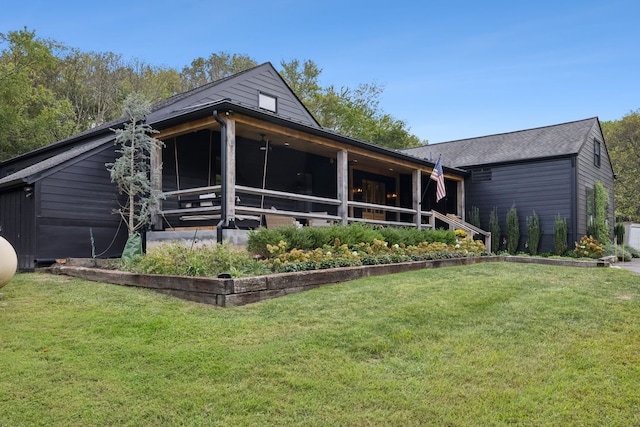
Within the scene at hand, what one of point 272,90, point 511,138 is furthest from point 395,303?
point 511,138

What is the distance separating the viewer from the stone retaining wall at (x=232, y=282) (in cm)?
543

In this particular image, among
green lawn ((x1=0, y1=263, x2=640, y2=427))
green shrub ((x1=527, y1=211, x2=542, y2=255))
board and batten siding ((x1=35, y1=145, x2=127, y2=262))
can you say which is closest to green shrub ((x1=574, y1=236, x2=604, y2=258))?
green shrub ((x1=527, y1=211, x2=542, y2=255))

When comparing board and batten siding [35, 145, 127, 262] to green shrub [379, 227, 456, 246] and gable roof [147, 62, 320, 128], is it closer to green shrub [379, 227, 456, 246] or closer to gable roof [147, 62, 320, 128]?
gable roof [147, 62, 320, 128]

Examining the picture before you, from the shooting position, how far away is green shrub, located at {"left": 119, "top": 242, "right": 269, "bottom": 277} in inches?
248

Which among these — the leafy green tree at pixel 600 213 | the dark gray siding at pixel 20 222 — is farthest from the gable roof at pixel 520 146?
the dark gray siding at pixel 20 222

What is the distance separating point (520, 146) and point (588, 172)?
104 inches

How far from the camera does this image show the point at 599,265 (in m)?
11.0

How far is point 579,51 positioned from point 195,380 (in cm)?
1695

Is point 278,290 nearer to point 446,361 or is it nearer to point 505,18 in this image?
point 446,361

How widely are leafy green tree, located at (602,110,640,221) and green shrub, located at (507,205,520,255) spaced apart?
22.8 m

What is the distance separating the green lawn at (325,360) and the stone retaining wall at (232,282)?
23cm

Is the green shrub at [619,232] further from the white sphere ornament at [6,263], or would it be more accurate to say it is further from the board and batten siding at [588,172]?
the white sphere ornament at [6,263]

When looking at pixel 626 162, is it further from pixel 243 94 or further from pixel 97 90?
pixel 97 90

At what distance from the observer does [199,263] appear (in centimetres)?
629
